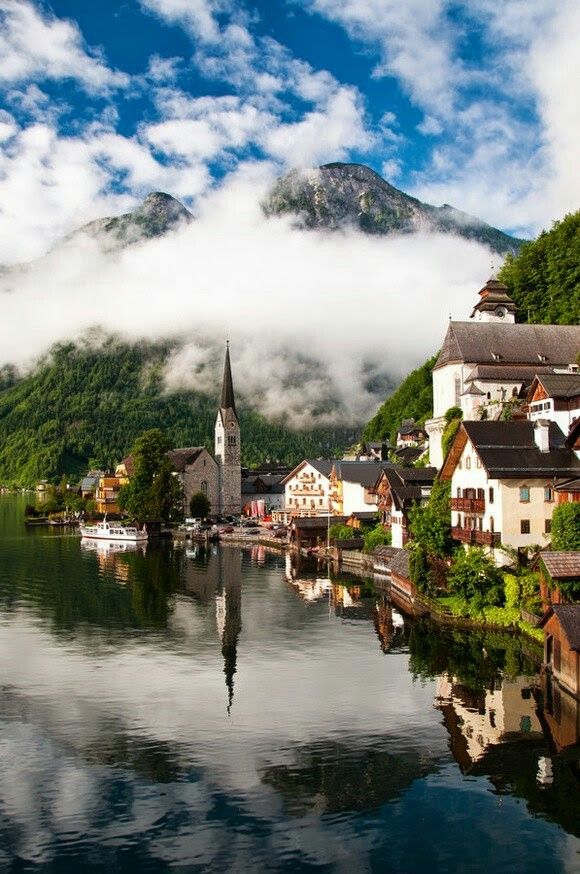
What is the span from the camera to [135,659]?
3925 cm

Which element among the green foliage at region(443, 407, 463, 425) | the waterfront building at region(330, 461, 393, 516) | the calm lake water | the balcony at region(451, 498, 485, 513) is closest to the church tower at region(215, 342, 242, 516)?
the waterfront building at region(330, 461, 393, 516)

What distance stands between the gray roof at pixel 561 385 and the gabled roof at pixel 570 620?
76.4 ft

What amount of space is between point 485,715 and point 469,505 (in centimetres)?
1939

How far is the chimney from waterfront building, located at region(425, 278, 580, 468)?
24493 mm

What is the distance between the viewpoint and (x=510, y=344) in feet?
255

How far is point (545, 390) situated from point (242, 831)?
3991 centimetres

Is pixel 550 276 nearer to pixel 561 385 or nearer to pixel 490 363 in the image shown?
pixel 490 363

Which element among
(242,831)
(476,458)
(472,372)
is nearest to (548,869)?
(242,831)

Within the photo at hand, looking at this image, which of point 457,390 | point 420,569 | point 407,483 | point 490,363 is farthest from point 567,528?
point 457,390

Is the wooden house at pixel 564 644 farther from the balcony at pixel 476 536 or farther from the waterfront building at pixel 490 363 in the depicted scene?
the waterfront building at pixel 490 363

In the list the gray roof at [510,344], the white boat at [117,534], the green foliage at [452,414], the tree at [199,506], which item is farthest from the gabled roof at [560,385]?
the tree at [199,506]

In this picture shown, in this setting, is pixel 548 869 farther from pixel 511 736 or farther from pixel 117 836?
pixel 117 836

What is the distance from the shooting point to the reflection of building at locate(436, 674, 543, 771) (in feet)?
87.4

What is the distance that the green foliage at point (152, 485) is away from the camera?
116m
